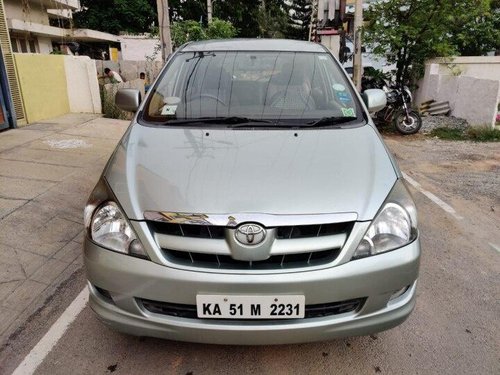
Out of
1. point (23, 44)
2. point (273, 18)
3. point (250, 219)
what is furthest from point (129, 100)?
point (273, 18)

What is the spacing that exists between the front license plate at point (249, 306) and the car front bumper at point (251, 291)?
3cm

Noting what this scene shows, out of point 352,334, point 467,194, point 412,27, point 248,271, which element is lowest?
point 467,194

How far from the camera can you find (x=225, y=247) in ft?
6.18

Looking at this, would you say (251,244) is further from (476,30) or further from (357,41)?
(476,30)

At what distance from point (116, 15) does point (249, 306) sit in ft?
106

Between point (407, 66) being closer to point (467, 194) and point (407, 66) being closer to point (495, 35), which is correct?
point (495, 35)

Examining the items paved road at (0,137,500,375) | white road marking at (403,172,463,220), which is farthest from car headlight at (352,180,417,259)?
white road marking at (403,172,463,220)

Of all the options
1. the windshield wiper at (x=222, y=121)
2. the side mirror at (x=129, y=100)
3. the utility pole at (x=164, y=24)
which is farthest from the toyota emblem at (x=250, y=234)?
the utility pole at (x=164, y=24)

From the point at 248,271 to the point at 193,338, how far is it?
0.41m

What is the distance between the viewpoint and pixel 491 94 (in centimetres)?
823

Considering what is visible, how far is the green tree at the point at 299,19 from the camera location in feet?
141

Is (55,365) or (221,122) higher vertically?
(221,122)

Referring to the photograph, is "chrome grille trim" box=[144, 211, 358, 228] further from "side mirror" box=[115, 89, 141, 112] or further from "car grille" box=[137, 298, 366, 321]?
"side mirror" box=[115, 89, 141, 112]

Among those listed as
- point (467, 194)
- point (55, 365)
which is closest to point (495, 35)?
point (467, 194)
